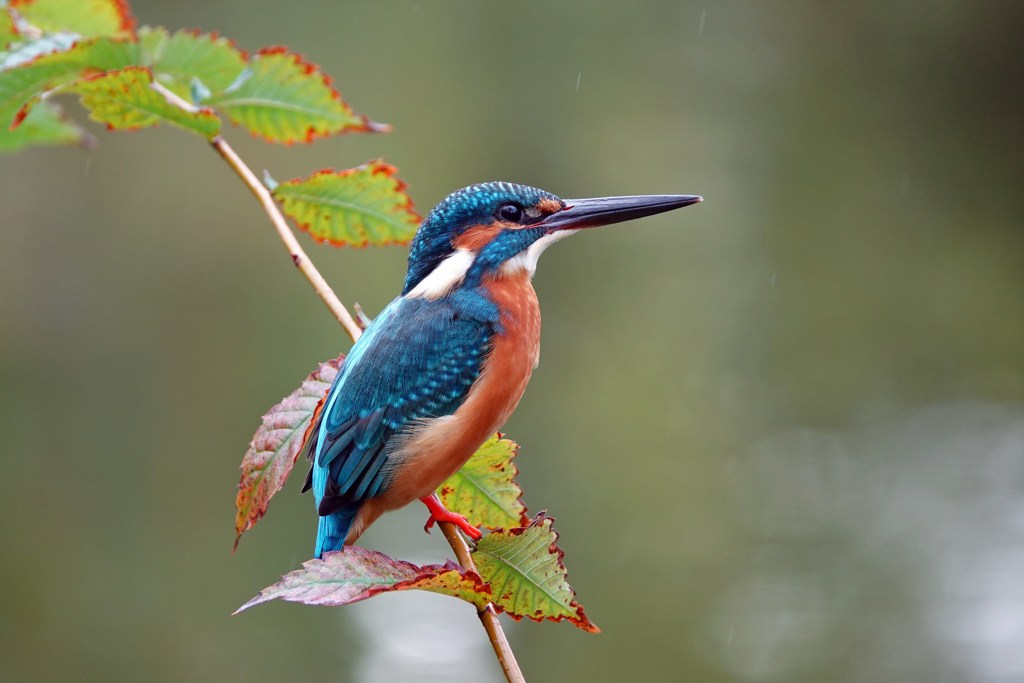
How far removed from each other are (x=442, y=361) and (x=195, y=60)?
19.0 inches

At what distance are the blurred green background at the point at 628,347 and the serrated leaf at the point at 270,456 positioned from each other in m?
2.66

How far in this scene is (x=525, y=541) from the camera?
2.67 ft

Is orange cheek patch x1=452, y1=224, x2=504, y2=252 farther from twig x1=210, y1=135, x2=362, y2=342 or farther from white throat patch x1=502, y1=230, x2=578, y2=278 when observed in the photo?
twig x1=210, y1=135, x2=362, y2=342

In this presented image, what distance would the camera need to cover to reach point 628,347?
4.43m

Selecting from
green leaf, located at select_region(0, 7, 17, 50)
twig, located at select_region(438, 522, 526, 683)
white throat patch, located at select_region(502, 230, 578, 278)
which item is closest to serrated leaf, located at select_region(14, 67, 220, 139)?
green leaf, located at select_region(0, 7, 17, 50)

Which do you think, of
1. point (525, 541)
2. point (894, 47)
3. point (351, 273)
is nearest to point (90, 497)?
point (351, 273)

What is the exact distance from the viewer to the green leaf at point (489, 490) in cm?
97

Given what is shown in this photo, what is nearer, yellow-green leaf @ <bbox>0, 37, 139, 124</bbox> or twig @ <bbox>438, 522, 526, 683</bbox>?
twig @ <bbox>438, 522, 526, 683</bbox>

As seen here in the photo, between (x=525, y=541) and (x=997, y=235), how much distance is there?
15.4 ft

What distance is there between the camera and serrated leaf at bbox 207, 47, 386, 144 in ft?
3.85

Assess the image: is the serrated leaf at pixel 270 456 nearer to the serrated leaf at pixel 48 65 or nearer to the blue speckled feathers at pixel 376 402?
the blue speckled feathers at pixel 376 402

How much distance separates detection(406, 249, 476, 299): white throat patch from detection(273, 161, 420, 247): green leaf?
123 millimetres

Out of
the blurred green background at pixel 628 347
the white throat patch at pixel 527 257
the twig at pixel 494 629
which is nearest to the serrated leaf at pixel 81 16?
the white throat patch at pixel 527 257

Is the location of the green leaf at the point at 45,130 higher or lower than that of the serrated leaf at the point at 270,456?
higher
